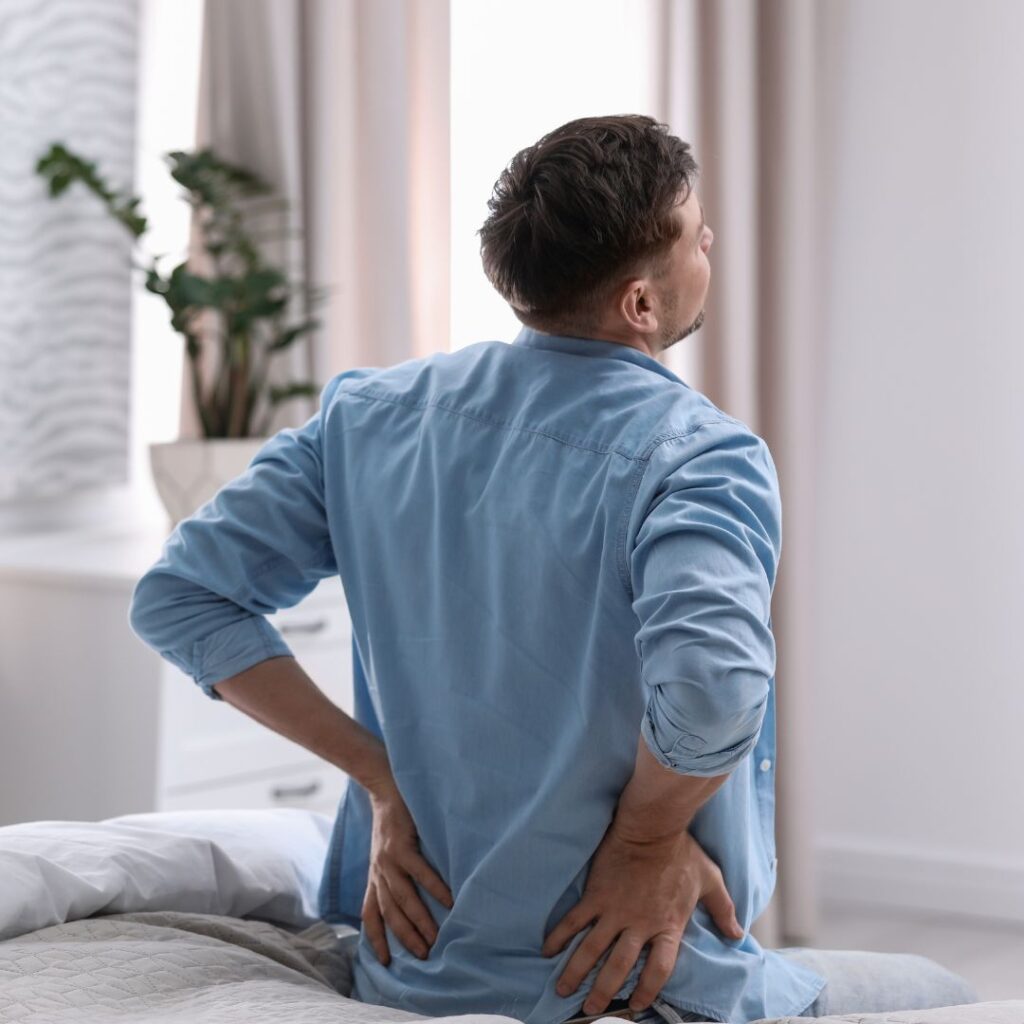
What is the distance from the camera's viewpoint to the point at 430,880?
116 centimetres

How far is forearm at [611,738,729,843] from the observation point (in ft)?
3.32

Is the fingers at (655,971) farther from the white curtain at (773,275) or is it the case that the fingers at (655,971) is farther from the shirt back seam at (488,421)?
the white curtain at (773,275)

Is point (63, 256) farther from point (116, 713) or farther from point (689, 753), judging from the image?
point (689, 753)

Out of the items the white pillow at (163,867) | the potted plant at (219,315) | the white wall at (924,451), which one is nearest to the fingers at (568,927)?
the white pillow at (163,867)

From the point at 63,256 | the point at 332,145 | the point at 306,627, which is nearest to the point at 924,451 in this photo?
the point at 332,145

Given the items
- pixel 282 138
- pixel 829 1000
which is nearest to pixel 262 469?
pixel 829 1000

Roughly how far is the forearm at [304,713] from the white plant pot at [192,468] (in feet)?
4.27

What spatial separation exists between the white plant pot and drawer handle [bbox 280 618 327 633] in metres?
0.28

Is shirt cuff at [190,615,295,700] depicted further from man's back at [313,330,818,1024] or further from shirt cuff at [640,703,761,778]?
shirt cuff at [640,703,761,778]

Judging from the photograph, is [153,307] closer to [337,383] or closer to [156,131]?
[156,131]

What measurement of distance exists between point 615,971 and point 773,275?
2.50 metres

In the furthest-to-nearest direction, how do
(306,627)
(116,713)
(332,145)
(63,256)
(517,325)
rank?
(517,325) < (63,256) < (332,145) < (306,627) < (116,713)

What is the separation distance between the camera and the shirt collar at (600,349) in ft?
3.68

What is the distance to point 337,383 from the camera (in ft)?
4.17
